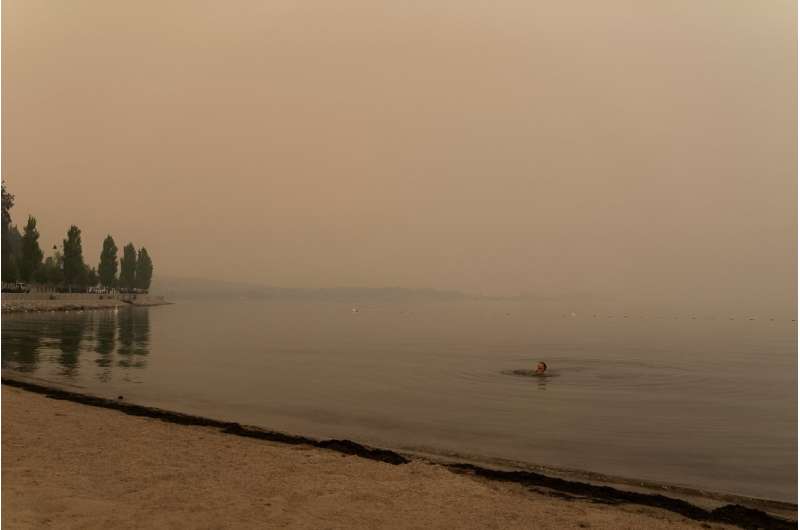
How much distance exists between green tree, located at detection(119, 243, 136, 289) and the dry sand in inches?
7107

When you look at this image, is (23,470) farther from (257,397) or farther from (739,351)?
(739,351)

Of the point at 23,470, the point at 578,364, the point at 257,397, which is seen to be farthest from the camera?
the point at 578,364

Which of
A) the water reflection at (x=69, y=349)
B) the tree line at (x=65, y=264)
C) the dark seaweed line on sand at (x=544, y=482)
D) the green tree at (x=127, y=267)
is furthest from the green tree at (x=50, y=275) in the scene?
the dark seaweed line on sand at (x=544, y=482)

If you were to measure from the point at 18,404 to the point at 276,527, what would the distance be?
1368cm

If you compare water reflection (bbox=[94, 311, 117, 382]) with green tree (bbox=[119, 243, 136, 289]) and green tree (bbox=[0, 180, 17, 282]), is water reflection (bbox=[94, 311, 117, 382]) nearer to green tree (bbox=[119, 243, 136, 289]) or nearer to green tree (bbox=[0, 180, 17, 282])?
green tree (bbox=[0, 180, 17, 282])

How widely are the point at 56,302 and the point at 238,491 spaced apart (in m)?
124

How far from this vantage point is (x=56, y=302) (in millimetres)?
119312

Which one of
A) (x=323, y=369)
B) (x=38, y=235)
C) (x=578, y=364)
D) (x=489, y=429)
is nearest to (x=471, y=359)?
(x=578, y=364)

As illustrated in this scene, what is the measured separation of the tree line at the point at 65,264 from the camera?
379 ft

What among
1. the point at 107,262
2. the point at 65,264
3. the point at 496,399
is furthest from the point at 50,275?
the point at 496,399

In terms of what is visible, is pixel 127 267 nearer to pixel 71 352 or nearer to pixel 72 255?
pixel 72 255

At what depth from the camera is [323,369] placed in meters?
41.2

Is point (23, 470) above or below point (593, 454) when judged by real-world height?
above

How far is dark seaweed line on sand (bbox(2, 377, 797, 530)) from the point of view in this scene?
482 inches
